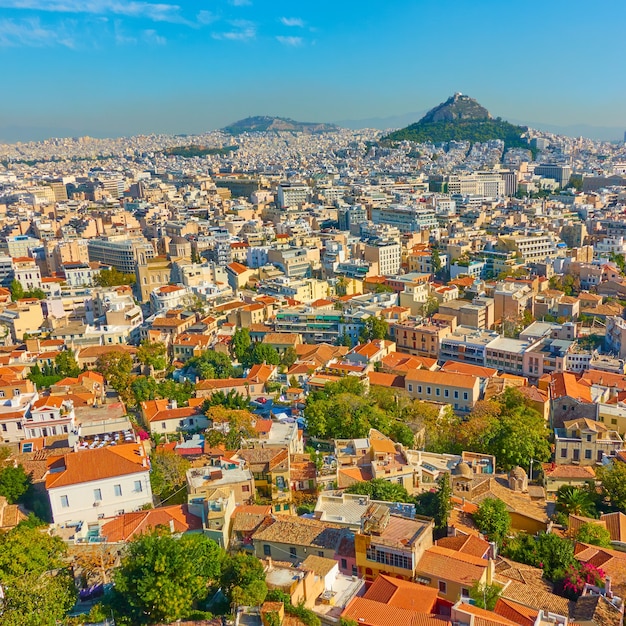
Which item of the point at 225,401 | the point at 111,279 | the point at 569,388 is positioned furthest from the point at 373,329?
the point at 111,279

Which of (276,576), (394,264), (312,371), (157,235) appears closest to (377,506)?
(276,576)

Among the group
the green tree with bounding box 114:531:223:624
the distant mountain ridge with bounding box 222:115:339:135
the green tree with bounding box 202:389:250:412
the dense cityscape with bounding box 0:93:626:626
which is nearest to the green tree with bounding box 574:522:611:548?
the dense cityscape with bounding box 0:93:626:626

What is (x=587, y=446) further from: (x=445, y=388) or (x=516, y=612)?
(x=516, y=612)

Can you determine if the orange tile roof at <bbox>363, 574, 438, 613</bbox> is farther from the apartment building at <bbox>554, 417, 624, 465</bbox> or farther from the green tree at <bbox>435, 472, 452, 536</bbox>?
the apartment building at <bbox>554, 417, 624, 465</bbox>

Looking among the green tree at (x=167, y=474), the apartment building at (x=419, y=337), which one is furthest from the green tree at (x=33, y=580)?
the apartment building at (x=419, y=337)

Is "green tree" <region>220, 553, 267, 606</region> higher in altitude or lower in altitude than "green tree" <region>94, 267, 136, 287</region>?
higher

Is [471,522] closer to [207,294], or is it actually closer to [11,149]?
[207,294]
